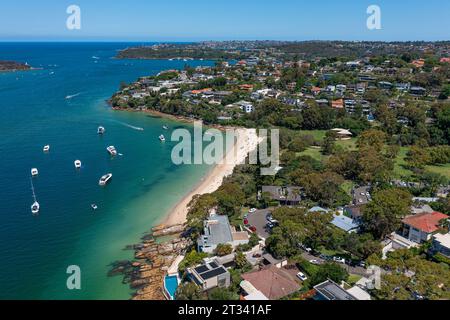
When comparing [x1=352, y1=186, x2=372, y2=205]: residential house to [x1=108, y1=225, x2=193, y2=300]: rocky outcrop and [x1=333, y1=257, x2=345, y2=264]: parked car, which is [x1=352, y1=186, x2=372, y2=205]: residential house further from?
[x1=108, y1=225, x2=193, y2=300]: rocky outcrop

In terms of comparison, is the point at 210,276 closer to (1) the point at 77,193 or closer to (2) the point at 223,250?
(2) the point at 223,250

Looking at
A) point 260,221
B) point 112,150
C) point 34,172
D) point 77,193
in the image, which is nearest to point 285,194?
point 260,221

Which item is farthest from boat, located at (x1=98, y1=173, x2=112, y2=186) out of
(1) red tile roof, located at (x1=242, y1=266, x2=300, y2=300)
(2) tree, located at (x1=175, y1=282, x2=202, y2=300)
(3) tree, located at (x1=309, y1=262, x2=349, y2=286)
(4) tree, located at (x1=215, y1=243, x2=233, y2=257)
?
(3) tree, located at (x1=309, y1=262, x2=349, y2=286)

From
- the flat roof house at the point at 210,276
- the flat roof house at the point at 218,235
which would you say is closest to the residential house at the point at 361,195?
the flat roof house at the point at 218,235

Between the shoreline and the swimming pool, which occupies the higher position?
the shoreline

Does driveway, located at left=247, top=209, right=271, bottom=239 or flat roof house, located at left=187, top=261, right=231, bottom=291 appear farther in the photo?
driveway, located at left=247, top=209, right=271, bottom=239

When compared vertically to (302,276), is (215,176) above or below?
above
